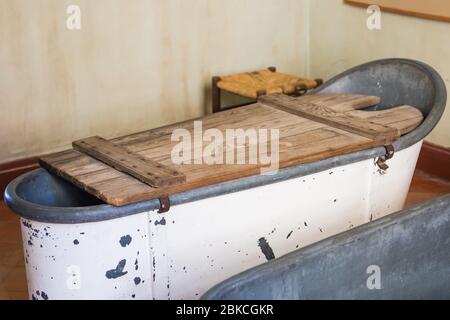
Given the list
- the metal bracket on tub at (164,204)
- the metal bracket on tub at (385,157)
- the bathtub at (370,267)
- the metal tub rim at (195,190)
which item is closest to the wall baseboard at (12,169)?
the metal tub rim at (195,190)

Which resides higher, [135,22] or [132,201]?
[135,22]

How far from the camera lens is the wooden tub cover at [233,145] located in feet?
8.18

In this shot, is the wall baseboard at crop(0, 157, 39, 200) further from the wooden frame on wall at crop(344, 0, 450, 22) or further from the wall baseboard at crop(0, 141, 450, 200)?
the wooden frame on wall at crop(344, 0, 450, 22)

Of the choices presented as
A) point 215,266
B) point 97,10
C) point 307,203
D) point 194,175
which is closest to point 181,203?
point 194,175

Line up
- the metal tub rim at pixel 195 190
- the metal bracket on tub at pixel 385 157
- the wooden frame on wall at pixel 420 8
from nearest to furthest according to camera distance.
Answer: the metal tub rim at pixel 195 190 → the metal bracket on tub at pixel 385 157 → the wooden frame on wall at pixel 420 8

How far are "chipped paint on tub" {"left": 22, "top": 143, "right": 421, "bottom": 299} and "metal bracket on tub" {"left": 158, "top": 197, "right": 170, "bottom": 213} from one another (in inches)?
1.2

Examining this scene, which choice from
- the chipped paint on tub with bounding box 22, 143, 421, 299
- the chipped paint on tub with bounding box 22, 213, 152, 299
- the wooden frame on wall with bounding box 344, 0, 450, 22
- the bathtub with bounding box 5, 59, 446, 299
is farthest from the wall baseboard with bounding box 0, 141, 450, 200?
the chipped paint on tub with bounding box 22, 213, 152, 299

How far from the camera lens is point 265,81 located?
4.44 m

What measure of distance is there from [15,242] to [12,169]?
1.93 ft

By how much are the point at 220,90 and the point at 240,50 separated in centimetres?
31

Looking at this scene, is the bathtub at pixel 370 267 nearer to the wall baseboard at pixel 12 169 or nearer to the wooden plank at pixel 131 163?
the wooden plank at pixel 131 163

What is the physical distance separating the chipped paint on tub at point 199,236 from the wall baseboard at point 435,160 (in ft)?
4.02

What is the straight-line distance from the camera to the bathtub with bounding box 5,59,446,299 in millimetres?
2377
